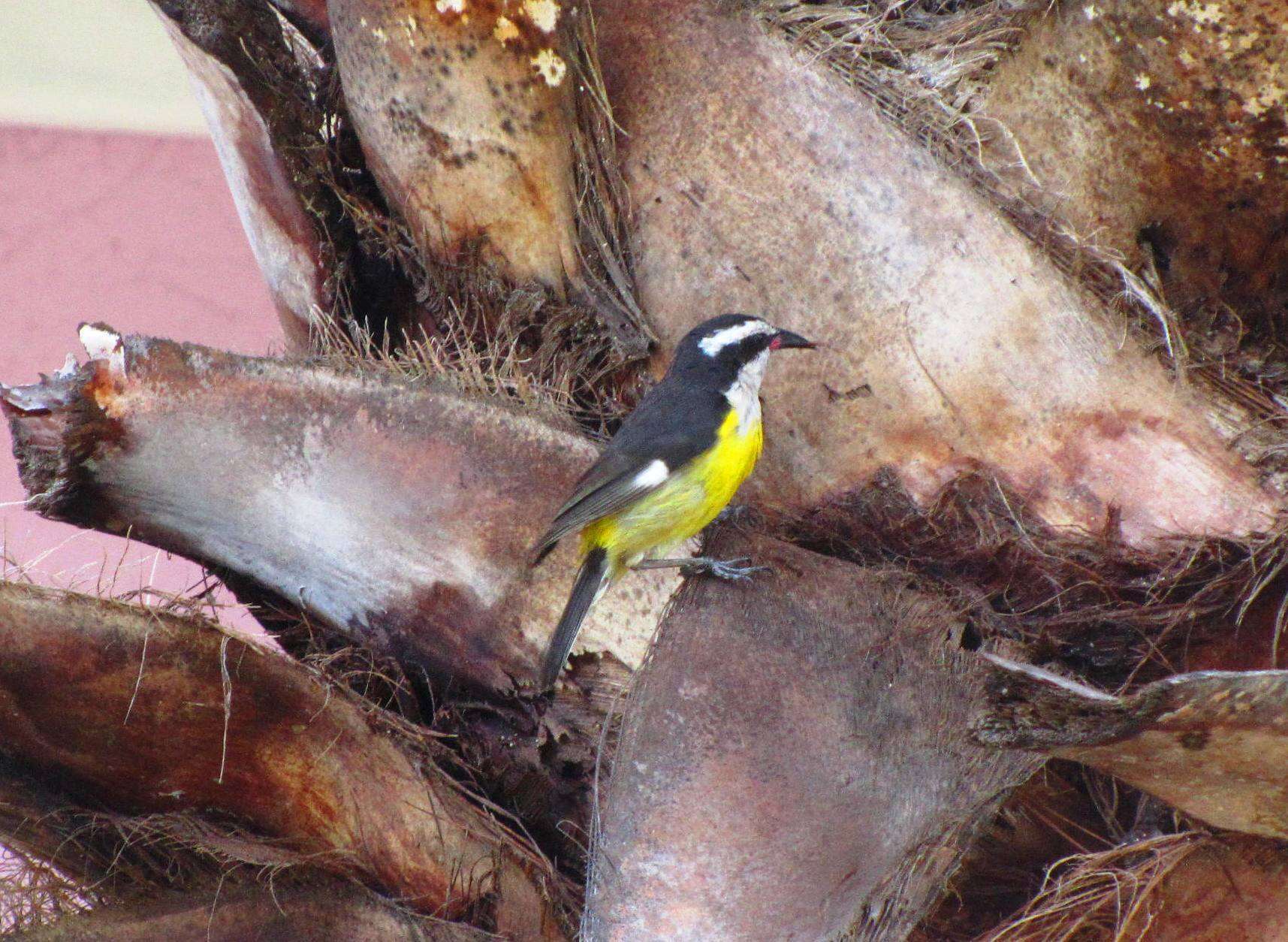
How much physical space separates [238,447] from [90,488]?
0.81 feet

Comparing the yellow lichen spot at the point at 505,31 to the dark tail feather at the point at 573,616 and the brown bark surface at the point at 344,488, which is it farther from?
the dark tail feather at the point at 573,616

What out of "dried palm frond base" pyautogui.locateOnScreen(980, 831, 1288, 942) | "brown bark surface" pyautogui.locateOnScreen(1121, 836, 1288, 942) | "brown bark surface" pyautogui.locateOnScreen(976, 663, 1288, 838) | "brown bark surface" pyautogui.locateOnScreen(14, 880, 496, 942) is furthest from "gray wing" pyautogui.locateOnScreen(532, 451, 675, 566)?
"brown bark surface" pyautogui.locateOnScreen(1121, 836, 1288, 942)

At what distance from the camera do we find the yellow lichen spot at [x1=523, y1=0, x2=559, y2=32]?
2.02 metres

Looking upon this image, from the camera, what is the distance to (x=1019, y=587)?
1.86m

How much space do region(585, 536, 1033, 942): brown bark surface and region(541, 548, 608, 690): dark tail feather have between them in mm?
228

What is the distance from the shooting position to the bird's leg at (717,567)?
179cm

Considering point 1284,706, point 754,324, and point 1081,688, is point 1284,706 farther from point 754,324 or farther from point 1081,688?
point 754,324

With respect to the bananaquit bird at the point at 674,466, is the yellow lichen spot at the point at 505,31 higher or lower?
higher

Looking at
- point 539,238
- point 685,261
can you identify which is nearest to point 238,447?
point 539,238

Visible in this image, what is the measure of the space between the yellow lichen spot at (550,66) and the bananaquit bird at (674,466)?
1.43ft

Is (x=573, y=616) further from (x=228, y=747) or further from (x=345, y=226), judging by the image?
(x=345, y=226)

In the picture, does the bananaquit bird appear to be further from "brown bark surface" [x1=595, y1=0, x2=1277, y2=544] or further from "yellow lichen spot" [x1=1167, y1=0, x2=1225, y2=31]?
"yellow lichen spot" [x1=1167, y1=0, x2=1225, y2=31]

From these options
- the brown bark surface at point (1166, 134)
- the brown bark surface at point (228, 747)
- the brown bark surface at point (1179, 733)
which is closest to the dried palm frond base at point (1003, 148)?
the brown bark surface at point (1166, 134)

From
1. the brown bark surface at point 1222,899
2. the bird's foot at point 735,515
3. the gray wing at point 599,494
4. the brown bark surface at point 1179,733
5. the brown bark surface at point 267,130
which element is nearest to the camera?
the brown bark surface at point 1179,733
